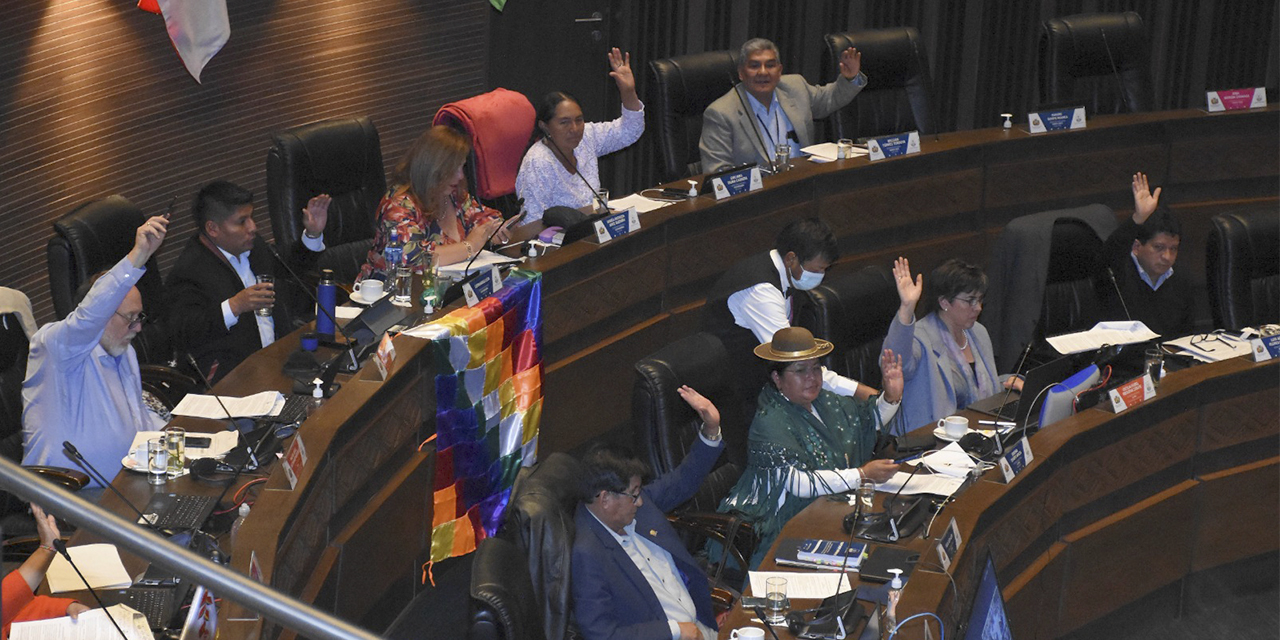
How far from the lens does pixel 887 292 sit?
4668 millimetres

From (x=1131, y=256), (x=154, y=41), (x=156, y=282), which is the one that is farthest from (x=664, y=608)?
(x=154, y=41)

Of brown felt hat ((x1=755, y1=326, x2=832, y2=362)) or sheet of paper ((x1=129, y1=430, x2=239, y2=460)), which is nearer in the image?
sheet of paper ((x1=129, y1=430, x2=239, y2=460))

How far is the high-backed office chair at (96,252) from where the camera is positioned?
3916 mm

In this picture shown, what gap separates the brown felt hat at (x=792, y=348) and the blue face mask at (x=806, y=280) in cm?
61

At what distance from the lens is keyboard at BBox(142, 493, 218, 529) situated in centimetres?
296

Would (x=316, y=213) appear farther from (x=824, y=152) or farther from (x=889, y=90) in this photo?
(x=889, y=90)

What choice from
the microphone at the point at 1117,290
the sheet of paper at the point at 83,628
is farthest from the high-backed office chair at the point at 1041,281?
the sheet of paper at the point at 83,628

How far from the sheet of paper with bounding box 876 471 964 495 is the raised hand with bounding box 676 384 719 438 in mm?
457

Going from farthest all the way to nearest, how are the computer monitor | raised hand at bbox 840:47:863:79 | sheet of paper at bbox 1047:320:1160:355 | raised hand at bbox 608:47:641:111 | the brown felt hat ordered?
raised hand at bbox 840:47:863:79 < raised hand at bbox 608:47:641:111 < sheet of paper at bbox 1047:320:1160:355 < the brown felt hat < the computer monitor

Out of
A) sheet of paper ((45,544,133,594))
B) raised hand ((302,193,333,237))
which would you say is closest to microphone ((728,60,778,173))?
raised hand ((302,193,333,237))

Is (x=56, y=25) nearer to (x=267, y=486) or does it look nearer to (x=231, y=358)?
(x=231, y=358)

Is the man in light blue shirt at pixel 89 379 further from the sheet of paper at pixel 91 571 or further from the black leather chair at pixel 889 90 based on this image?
the black leather chair at pixel 889 90

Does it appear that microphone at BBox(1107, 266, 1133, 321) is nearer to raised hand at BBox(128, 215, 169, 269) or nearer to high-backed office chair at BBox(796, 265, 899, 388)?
high-backed office chair at BBox(796, 265, 899, 388)

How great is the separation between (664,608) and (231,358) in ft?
5.48
